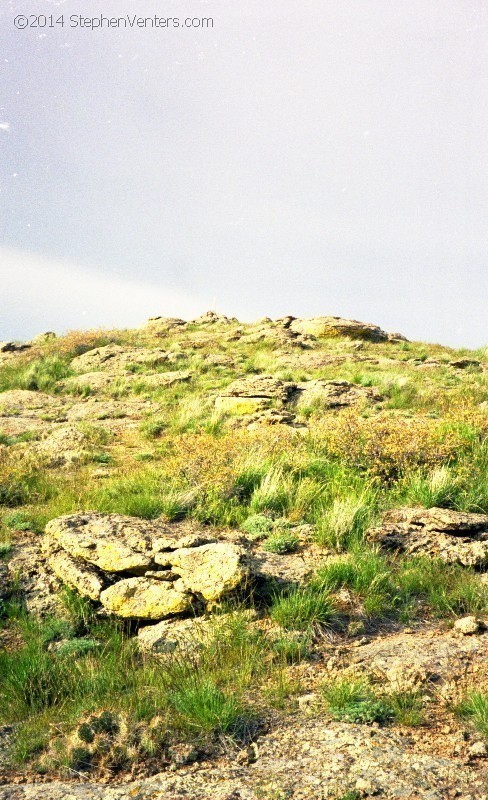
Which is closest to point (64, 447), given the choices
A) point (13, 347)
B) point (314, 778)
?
point (314, 778)

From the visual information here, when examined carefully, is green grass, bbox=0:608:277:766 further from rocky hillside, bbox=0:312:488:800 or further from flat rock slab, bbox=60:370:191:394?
flat rock slab, bbox=60:370:191:394

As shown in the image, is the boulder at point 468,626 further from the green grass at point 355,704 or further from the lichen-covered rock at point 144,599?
the lichen-covered rock at point 144,599

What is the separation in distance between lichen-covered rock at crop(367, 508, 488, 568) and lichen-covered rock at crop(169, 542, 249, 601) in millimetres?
2153

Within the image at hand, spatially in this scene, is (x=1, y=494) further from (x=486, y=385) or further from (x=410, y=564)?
(x=486, y=385)

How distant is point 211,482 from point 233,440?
210cm

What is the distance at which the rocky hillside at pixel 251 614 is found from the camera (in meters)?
3.49

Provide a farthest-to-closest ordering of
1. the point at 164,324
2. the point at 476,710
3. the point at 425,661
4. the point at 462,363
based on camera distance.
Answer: the point at 164,324, the point at 462,363, the point at 425,661, the point at 476,710

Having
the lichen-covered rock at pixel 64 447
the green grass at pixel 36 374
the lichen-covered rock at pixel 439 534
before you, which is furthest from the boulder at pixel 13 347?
the lichen-covered rock at pixel 439 534

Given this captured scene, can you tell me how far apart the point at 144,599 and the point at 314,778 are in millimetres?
2796

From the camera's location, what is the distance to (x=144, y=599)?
18.4 ft

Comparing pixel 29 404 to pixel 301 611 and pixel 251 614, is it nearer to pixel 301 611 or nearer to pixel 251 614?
pixel 251 614

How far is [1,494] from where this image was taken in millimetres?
8953

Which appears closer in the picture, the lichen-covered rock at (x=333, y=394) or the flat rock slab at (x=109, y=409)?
the lichen-covered rock at (x=333, y=394)

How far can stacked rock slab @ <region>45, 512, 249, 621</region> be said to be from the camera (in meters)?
5.46
